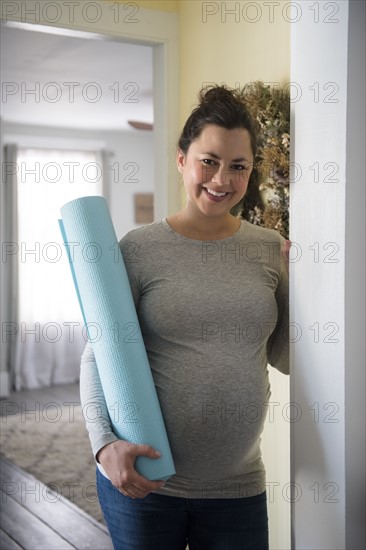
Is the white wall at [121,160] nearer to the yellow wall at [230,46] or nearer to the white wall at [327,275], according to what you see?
the yellow wall at [230,46]

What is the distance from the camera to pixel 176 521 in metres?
1.34

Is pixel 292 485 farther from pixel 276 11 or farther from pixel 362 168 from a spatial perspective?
pixel 276 11

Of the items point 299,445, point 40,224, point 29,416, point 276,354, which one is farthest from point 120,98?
point 299,445

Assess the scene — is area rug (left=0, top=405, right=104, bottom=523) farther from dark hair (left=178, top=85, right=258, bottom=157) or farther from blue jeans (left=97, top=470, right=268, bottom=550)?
dark hair (left=178, top=85, right=258, bottom=157)

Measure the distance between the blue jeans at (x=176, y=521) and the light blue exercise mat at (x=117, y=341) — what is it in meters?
0.10

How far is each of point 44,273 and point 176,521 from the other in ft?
18.2

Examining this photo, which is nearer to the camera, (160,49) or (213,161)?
(213,161)

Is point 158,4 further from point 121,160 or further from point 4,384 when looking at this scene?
point 121,160

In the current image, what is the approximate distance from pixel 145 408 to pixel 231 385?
17 cm

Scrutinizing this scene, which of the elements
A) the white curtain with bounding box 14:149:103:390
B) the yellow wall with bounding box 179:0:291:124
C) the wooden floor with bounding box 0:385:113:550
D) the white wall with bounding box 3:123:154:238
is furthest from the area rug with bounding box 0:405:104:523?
the yellow wall with bounding box 179:0:291:124

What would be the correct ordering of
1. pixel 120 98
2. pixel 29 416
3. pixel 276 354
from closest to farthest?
1. pixel 276 354
2. pixel 120 98
3. pixel 29 416

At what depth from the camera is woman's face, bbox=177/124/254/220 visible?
51.5 inches

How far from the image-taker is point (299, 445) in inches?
44.3

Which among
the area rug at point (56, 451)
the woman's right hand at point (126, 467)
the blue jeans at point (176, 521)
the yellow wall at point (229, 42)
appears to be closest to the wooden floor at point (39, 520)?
the area rug at point (56, 451)
